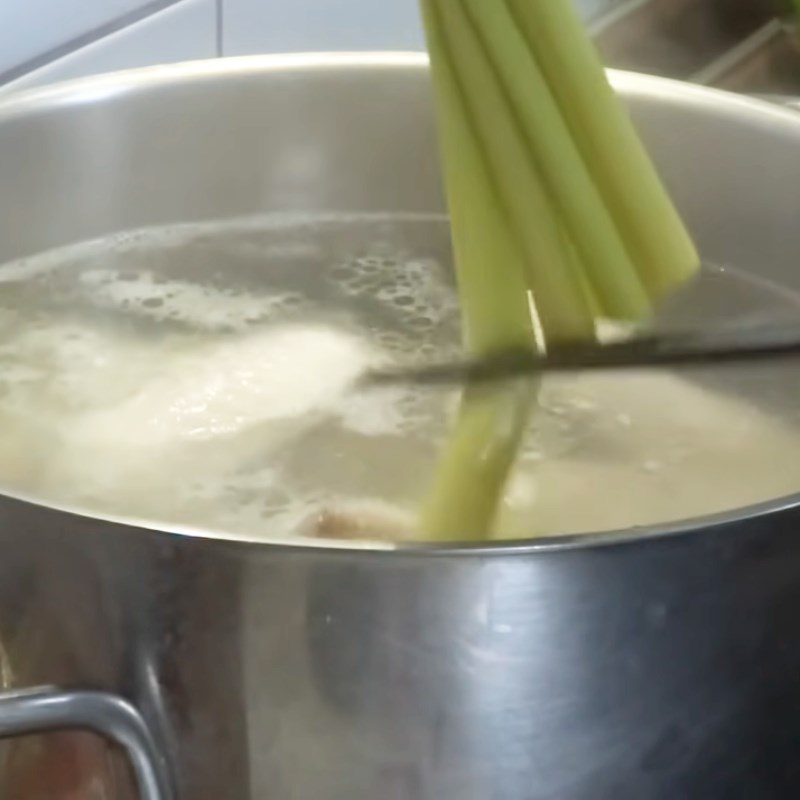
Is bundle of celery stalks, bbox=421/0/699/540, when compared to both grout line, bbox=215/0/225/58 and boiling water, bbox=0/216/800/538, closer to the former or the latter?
boiling water, bbox=0/216/800/538

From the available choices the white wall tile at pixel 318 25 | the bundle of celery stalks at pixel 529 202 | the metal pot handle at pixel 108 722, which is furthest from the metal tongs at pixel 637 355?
the white wall tile at pixel 318 25

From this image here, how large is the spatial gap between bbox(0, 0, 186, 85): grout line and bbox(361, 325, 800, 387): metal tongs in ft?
0.70

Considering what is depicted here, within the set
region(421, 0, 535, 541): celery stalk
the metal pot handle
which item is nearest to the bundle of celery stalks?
region(421, 0, 535, 541): celery stalk

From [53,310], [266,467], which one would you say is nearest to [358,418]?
[266,467]

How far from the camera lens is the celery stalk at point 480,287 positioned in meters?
0.39

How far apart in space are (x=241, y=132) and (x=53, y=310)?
0.39ft

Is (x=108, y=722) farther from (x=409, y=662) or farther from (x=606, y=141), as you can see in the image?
(x=606, y=141)

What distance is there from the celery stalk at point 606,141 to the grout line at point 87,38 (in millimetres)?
230

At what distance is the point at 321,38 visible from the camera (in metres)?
0.67

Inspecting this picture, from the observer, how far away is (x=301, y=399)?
47 centimetres

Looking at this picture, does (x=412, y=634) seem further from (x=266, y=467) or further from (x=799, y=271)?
(x=799, y=271)

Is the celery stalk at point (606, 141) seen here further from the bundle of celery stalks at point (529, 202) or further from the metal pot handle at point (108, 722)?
the metal pot handle at point (108, 722)

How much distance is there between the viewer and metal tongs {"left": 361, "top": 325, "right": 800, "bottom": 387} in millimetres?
362

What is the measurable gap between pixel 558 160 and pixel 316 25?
31 cm
